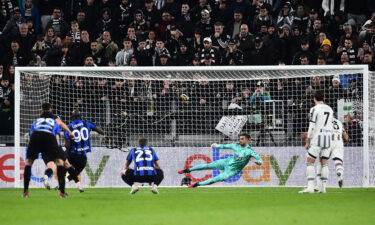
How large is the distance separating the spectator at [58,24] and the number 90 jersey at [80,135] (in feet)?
20.6

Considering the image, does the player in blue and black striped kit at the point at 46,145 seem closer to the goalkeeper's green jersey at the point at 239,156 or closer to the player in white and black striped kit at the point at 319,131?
the goalkeeper's green jersey at the point at 239,156

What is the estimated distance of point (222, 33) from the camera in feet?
76.7

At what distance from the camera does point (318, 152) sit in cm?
1716

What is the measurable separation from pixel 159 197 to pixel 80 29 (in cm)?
935

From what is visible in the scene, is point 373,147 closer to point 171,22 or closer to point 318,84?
point 318,84

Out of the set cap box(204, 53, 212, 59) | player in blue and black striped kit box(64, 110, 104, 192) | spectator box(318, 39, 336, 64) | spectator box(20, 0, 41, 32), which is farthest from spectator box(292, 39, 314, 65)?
spectator box(20, 0, 41, 32)

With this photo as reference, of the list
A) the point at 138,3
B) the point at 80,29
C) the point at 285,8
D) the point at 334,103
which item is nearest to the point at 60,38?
the point at 80,29

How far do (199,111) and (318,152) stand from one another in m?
4.70

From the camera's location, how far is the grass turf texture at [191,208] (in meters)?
11.4

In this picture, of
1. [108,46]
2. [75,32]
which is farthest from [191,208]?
[75,32]

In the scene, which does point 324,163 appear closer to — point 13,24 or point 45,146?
point 45,146

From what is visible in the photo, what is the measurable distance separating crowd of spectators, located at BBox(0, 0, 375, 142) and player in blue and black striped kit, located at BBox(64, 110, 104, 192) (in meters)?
2.59

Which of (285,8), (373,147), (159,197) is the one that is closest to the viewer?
(159,197)

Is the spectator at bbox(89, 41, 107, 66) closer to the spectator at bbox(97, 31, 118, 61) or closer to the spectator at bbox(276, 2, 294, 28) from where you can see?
the spectator at bbox(97, 31, 118, 61)
